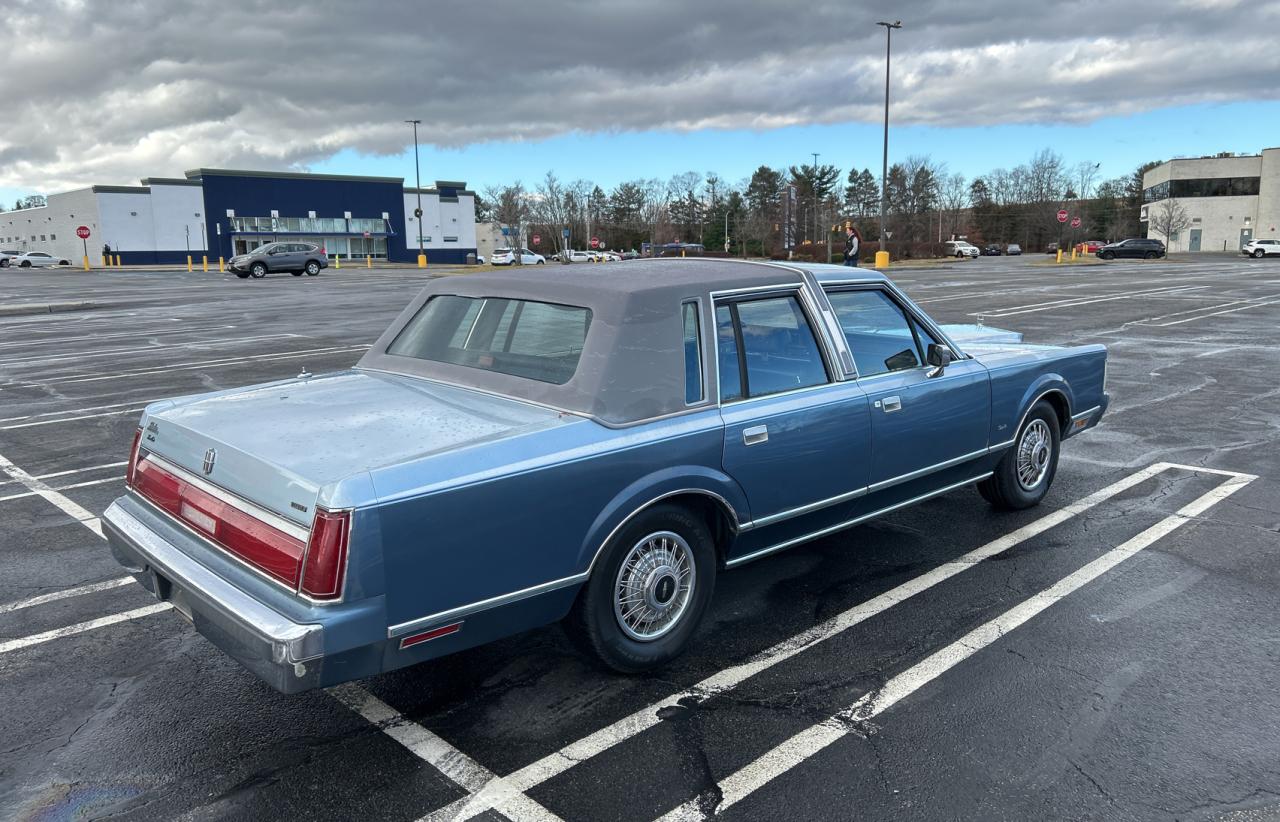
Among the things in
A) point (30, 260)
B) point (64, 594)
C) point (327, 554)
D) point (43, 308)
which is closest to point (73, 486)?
point (64, 594)

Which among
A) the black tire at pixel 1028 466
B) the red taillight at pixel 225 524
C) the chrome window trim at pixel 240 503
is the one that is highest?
the chrome window trim at pixel 240 503

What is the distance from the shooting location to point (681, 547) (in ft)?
12.2

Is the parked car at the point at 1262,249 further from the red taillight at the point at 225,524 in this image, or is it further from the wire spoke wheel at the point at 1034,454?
the red taillight at the point at 225,524

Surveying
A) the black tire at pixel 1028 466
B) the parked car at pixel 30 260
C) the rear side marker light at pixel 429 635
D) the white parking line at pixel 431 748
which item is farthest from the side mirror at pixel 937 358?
the parked car at pixel 30 260

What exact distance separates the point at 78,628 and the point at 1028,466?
5.37m

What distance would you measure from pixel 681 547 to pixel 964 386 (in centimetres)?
215

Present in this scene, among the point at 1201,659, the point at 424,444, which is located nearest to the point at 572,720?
the point at 424,444

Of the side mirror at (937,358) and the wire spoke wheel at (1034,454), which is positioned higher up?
the side mirror at (937,358)

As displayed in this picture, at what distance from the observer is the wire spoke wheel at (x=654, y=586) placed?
3574 mm

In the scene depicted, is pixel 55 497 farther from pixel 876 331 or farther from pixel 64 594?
pixel 876 331

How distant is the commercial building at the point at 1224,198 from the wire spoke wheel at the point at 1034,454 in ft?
292

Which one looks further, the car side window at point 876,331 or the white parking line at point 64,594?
the car side window at point 876,331

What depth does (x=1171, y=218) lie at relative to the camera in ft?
261

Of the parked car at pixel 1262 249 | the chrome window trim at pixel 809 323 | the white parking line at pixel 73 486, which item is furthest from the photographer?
the parked car at pixel 1262 249
